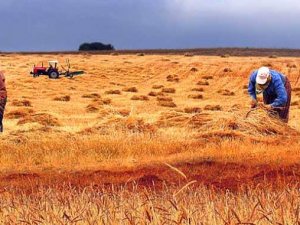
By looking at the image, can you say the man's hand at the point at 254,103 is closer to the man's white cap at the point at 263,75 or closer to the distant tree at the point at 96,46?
the man's white cap at the point at 263,75

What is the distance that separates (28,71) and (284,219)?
4115cm

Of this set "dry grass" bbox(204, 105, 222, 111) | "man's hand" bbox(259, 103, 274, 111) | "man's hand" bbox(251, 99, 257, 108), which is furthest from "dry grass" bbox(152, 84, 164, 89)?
"man's hand" bbox(259, 103, 274, 111)

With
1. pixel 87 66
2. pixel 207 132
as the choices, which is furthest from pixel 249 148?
pixel 87 66

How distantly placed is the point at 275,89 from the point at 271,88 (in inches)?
5.4

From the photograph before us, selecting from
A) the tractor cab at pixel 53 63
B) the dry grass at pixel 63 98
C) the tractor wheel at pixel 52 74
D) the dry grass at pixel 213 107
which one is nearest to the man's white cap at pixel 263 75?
the dry grass at pixel 213 107

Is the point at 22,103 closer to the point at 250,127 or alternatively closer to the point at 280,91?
the point at 250,127

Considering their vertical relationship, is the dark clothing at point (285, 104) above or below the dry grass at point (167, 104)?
above

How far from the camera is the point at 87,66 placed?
168 ft

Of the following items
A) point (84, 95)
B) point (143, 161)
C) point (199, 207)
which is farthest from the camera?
point (84, 95)

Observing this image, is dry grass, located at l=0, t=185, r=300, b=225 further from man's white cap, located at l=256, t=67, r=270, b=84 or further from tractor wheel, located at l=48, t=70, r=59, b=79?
tractor wheel, located at l=48, t=70, r=59, b=79

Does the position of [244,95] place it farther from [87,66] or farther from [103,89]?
[87,66]

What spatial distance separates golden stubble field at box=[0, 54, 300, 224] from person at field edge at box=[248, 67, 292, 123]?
21.3 inches

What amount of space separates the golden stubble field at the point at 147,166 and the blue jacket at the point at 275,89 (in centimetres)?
80

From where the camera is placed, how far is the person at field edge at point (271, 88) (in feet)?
51.0
